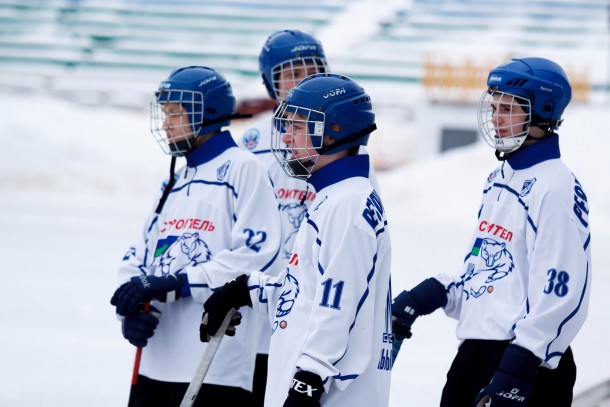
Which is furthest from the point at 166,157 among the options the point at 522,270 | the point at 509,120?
the point at 522,270

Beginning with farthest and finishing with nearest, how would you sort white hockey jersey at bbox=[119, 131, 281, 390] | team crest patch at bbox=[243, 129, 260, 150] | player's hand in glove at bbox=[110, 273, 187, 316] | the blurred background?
the blurred background < team crest patch at bbox=[243, 129, 260, 150] < white hockey jersey at bbox=[119, 131, 281, 390] < player's hand in glove at bbox=[110, 273, 187, 316]

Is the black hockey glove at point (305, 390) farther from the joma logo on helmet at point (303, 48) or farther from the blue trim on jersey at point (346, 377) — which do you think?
the joma logo on helmet at point (303, 48)

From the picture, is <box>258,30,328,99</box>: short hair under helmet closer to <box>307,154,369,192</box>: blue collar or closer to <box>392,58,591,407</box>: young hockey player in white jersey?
<box>392,58,591,407</box>: young hockey player in white jersey

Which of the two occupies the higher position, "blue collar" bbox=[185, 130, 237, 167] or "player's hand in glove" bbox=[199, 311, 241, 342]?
A: "blue collar" bbox=[185, 130, 237, 167]

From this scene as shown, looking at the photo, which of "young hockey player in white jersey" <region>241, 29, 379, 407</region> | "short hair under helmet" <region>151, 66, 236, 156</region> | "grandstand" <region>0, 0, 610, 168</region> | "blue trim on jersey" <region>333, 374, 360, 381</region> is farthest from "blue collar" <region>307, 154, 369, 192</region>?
"grandstand" <region>0, 0, 610, 168</region>

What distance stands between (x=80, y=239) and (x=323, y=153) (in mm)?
7098

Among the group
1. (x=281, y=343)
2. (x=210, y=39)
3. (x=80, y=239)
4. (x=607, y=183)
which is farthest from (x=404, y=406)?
(x=210, y=39)

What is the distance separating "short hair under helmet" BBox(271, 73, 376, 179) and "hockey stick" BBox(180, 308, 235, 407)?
0.48 meters

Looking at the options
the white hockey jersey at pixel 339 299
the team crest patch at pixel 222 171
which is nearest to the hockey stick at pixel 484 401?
the white hockey jersey at pixel 339 299

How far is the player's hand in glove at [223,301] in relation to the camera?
96.7 inches

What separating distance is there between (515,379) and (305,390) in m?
0.56

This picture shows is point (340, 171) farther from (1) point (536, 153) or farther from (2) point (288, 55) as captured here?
(2) point (288, 55)

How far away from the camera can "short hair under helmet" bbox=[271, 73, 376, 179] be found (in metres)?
2.23

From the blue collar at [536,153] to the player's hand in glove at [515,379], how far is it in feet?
1.72
